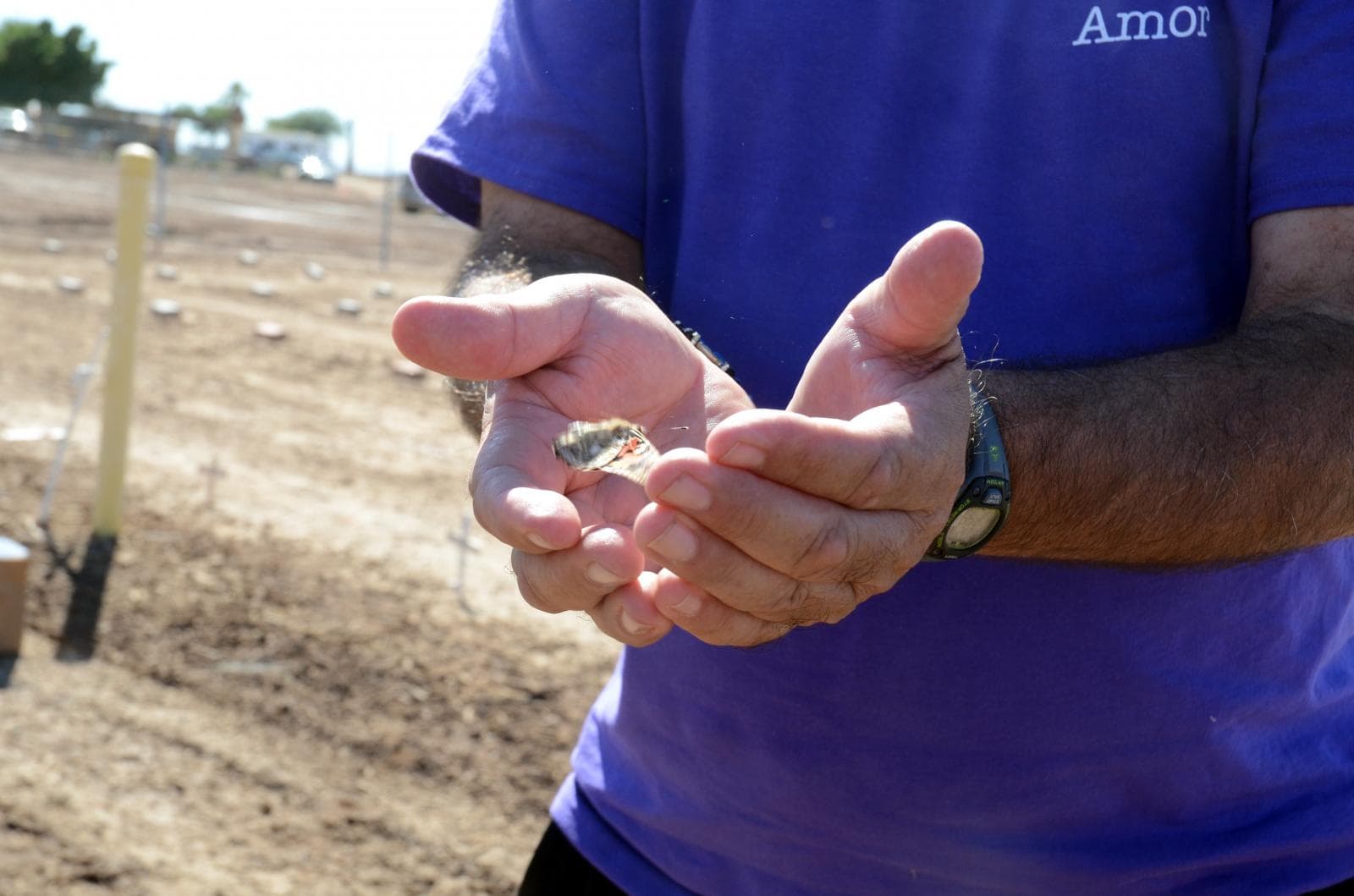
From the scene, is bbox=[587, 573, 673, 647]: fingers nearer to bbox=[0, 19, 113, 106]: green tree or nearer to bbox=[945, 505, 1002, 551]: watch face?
bbox=[945, 505, 1002, 551]: watch face

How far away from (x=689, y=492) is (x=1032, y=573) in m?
0.79

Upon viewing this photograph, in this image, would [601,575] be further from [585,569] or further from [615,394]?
[615,394]

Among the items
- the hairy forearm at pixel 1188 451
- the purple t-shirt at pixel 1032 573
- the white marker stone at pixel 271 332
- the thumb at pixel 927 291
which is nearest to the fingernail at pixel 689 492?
the thumb at pixel 927 291

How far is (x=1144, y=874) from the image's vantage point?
1867 millimetres

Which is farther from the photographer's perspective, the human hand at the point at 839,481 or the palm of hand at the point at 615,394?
the palm of hand at the point at 615,394

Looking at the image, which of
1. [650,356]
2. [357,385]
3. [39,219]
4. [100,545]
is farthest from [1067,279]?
[39,219]

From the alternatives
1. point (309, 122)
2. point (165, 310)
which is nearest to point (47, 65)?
point (309, 122)

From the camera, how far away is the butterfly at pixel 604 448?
1.50 m

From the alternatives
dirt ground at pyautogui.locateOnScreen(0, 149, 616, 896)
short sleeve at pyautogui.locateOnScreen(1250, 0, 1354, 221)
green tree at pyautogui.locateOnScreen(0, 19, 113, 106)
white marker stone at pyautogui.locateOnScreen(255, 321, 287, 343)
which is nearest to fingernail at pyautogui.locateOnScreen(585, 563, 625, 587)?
short sleeve at pyautogui.locateOnScreen(1250, 0, 1354, 221)

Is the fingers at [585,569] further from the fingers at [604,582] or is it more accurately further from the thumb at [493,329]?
the thumb at [493,329]

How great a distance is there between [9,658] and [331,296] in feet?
36.1

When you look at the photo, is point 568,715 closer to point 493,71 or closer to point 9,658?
point 9,658

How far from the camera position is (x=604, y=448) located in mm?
1522

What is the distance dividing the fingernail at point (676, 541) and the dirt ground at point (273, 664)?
294 centimetres
